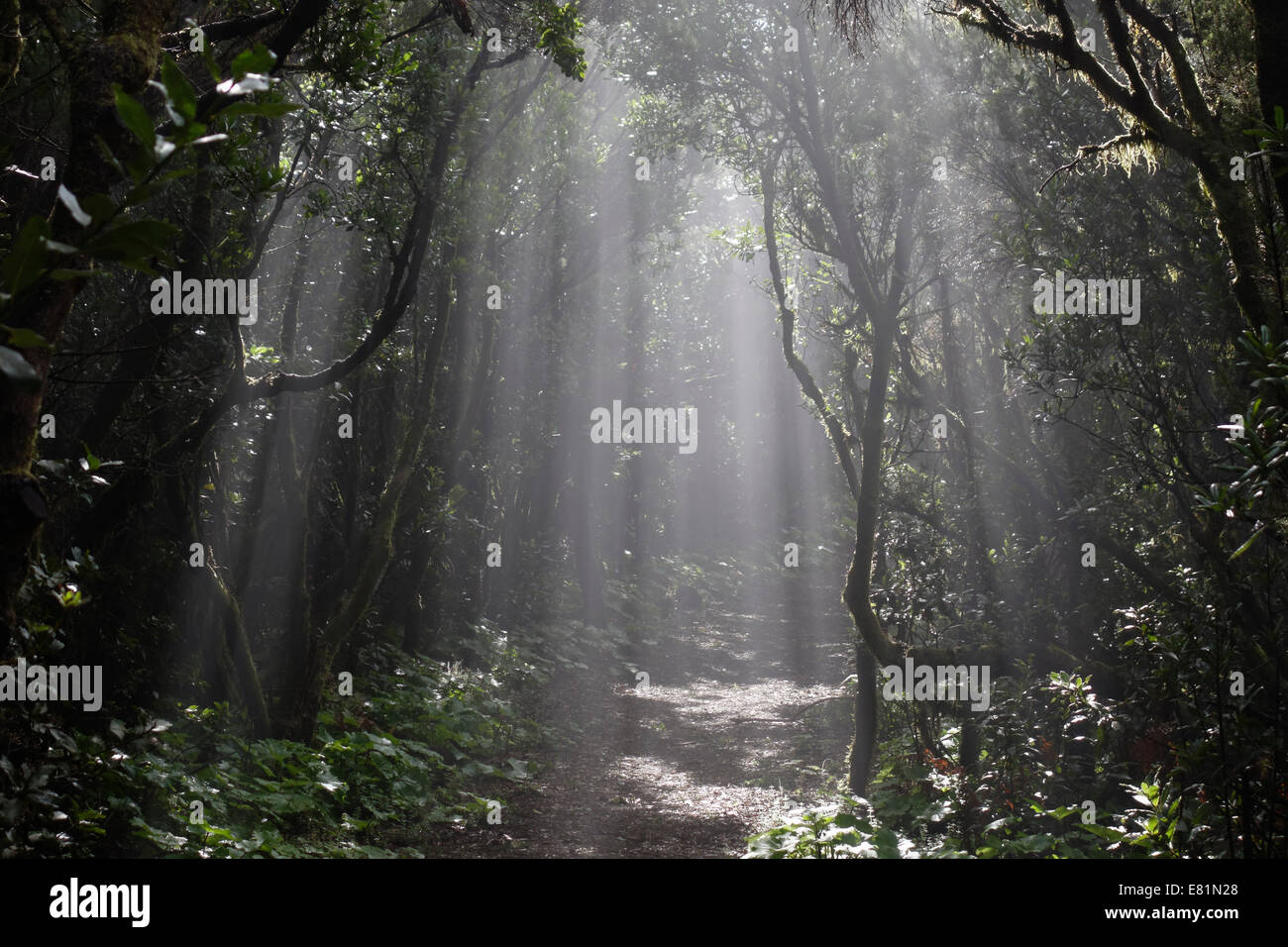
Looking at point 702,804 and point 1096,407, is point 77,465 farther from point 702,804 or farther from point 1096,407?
point 1096,407

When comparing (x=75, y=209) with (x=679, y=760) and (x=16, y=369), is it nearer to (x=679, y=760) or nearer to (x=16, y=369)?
(x=16, y=369)

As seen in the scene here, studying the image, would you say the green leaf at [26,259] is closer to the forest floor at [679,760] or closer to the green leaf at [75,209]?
the green leaf at [75,209]

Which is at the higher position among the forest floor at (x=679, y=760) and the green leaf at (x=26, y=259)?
the green leaf at (x=26, y=259)

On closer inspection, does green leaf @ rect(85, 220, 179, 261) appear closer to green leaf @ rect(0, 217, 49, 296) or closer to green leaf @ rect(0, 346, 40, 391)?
green leaf @ rect(0, 217, 49, 296)

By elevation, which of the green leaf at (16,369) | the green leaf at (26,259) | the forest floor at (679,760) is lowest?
the forest floor at (679,760)

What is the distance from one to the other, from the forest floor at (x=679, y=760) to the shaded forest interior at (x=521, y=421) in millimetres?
95

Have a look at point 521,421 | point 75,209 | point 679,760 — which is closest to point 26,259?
point 75,209

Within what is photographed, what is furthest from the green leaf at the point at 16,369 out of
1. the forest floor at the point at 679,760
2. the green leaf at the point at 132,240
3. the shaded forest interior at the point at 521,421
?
the forest floor at the point at 679,760

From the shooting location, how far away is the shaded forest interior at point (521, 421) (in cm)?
406

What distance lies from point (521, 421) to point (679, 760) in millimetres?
7682

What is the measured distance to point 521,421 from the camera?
17062 mm

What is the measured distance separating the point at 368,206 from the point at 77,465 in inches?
169

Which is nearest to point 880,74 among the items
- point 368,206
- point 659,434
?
point 368,206
